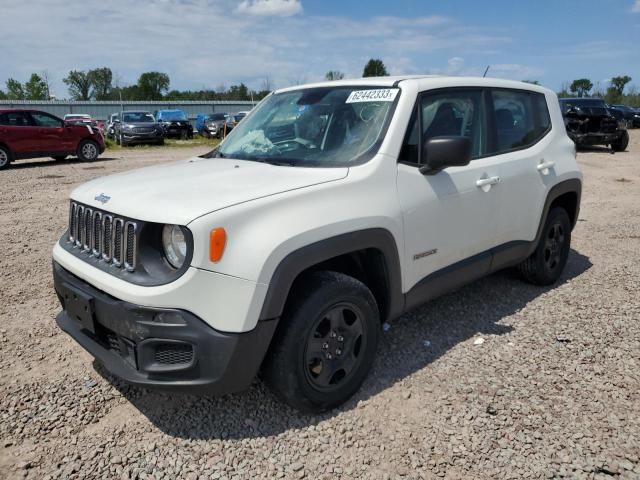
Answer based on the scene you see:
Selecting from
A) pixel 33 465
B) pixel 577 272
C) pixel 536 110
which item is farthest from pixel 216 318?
pixel 577 272

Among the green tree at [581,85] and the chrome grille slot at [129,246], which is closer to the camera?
the chrome grille slot at [129,246]

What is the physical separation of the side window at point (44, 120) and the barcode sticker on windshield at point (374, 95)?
46.2ft

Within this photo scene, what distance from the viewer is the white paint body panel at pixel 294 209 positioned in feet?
7.79

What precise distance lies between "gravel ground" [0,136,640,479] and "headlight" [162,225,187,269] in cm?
97

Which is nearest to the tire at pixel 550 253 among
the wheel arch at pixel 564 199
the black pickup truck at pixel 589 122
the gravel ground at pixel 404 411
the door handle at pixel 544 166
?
the wheel arch at pixel 564 199

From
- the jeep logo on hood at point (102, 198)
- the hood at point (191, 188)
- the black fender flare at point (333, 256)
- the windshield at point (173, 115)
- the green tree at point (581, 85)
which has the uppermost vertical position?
the green tree at point (581, 85)

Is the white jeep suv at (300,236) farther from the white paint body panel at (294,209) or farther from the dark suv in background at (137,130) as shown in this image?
the dark suv in background at (137,130)

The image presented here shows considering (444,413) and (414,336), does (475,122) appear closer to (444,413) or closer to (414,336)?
(414,336)

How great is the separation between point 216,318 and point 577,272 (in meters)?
4.24

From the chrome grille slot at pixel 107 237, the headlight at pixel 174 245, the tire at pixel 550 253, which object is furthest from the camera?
the tire at pixel 550 253

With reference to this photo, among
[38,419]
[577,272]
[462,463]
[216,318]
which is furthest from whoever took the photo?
[577,272]

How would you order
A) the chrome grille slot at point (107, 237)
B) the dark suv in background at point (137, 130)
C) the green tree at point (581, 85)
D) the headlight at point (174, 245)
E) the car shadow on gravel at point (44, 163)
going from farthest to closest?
the green tree at point (581, 85), the dark suv in background at point (137, 130), the car shadow on gravel at point (44, 163), the chrome grille slot at point (107, 237), the headlight at point (174, 245)

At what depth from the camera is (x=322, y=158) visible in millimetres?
3129

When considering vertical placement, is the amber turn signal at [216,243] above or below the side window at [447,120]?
below
